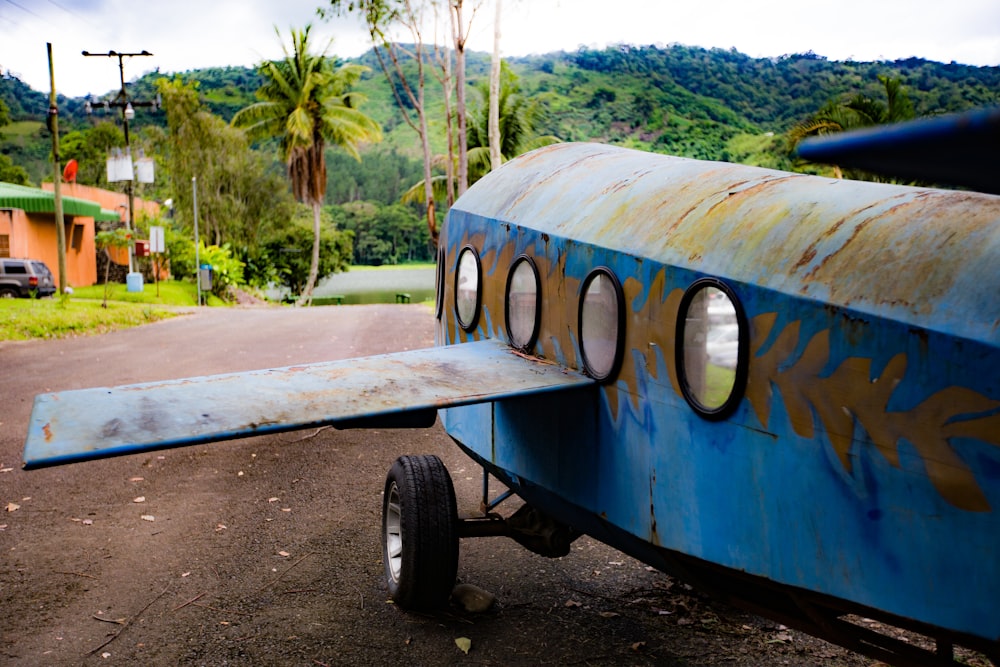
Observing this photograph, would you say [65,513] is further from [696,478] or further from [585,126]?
[585,126]

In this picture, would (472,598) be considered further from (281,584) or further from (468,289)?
(468,289)

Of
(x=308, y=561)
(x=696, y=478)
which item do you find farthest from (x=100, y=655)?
(x=696, y=478)

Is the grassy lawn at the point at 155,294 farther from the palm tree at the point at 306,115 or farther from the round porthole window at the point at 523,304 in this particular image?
the round porthole window at the point at 523,304

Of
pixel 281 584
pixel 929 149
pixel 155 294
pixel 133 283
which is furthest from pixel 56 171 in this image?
pixel 929 149

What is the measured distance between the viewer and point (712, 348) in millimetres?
3377

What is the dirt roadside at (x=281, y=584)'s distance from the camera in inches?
191

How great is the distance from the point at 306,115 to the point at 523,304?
42640 millimetres

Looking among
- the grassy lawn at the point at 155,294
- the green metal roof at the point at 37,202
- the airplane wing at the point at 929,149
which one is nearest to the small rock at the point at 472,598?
the airplane wing at the point at 929,149

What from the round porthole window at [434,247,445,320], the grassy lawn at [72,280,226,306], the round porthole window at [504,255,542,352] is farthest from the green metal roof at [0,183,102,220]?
the round porthole window at [504,255,542,352]

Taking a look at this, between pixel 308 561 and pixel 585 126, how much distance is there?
49054 mm

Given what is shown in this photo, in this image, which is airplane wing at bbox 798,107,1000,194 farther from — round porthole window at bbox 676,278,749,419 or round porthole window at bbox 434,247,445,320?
round porthole window at bbox 434,247,445,320

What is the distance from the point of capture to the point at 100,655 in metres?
4.75

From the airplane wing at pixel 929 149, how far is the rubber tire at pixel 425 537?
3.78m

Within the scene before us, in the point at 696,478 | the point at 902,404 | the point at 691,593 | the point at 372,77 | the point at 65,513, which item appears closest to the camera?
the point at 902,404
